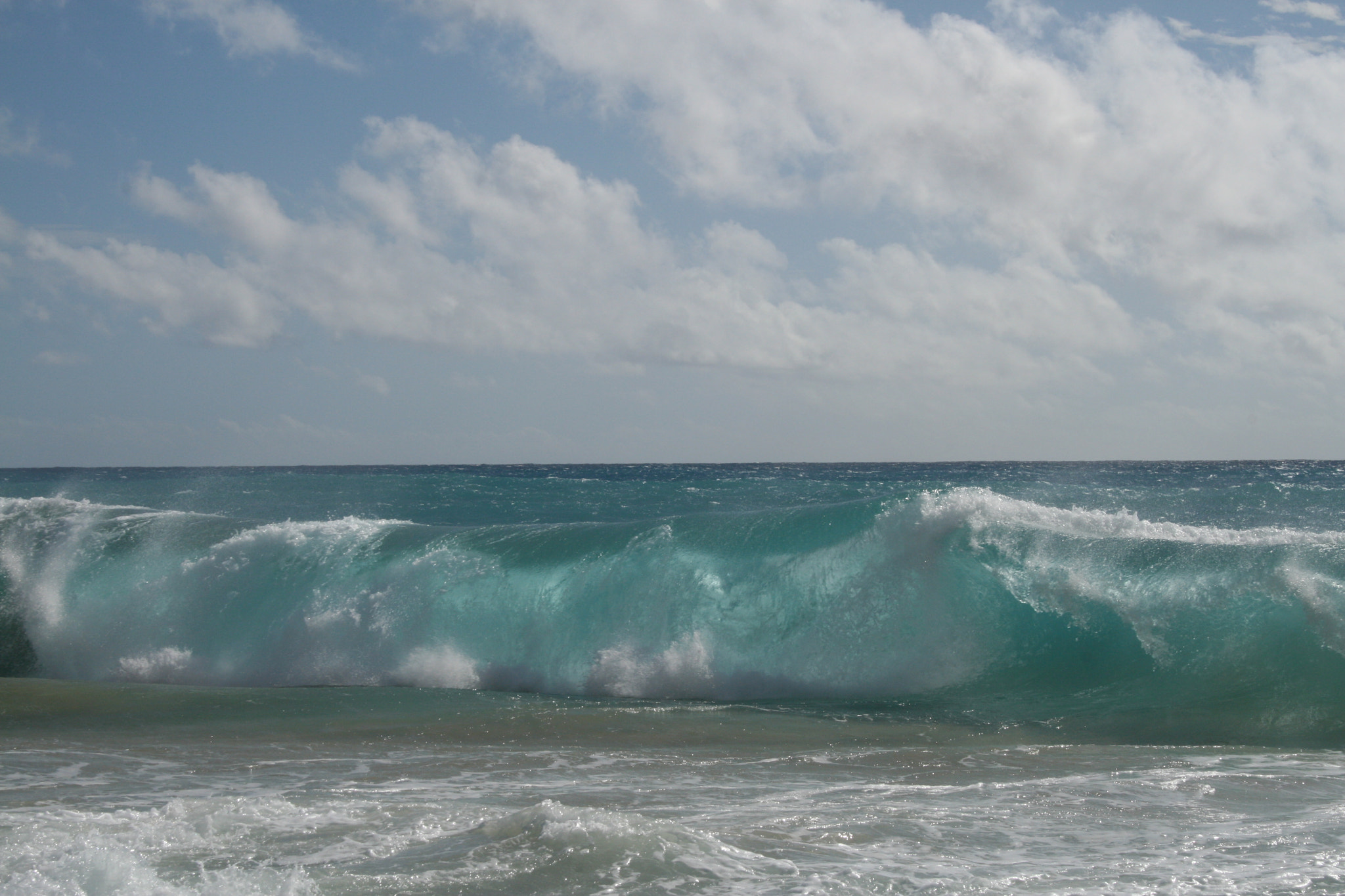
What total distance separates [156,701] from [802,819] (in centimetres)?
754

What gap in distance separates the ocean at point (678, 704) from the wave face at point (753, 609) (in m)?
0.04

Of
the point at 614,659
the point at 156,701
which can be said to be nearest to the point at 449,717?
the point at 614,659

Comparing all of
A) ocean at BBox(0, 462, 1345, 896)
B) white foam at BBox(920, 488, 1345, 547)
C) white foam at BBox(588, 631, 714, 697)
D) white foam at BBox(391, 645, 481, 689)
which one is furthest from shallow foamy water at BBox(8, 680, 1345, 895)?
white foam at BBox(920, 488, 1345, 547)

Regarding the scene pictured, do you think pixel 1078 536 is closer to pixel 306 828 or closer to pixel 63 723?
pixel 306 828

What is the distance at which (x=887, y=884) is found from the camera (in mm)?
4551

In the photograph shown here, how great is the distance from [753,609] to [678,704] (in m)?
2.12

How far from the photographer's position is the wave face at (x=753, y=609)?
9.86 metres

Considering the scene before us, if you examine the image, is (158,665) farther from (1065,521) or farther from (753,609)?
(1065,521)

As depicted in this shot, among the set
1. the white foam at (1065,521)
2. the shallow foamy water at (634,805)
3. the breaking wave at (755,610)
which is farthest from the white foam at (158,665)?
the white foam at (1065,521)

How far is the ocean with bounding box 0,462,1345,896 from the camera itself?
191 inches

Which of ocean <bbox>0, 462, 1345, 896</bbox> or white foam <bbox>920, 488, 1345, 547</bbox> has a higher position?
white foam <bbox>920, 488, 1345, 547</bbox>

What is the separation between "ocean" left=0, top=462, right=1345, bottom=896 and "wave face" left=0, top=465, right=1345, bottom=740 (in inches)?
1.5

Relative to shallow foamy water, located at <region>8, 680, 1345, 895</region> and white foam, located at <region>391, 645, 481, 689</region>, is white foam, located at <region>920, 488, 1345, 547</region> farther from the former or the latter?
white foam, located at <region>391, 645, 481, 689</region>

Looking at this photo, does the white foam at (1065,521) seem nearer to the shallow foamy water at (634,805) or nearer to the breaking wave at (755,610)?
the breaking wave at (755,610)
